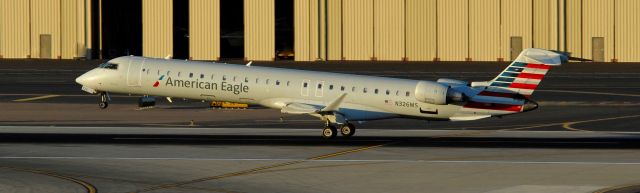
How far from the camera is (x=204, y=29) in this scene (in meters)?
124

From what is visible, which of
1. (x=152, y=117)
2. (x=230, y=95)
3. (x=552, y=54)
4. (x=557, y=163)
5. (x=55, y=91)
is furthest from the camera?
(x=55, y=91)

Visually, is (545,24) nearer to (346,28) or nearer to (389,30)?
(389,30)

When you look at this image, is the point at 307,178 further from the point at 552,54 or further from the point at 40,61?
the point at 40,61

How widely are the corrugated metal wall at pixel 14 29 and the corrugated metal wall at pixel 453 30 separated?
34.9 m

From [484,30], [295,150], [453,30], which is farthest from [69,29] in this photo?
[295,150]

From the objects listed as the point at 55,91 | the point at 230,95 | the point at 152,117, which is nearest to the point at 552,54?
the point at 230,95

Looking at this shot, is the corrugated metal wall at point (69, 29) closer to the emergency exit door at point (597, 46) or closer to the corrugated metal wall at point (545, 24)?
the corrugated metal wall at point (545, 24)

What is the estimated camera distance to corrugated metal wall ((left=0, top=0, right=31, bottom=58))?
123738 millimetres

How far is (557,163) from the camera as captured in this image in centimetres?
5684

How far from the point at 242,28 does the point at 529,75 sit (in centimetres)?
6473

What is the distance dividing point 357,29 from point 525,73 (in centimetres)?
5922

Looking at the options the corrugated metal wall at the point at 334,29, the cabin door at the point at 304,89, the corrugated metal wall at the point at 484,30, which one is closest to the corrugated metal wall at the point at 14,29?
the corrugated metal wall at the point at 334,29

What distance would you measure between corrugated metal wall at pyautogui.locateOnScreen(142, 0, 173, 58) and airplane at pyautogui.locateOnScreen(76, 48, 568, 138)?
53.0 meters

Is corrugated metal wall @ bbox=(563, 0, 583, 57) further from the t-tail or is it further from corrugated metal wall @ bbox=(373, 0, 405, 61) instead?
the t-tail
